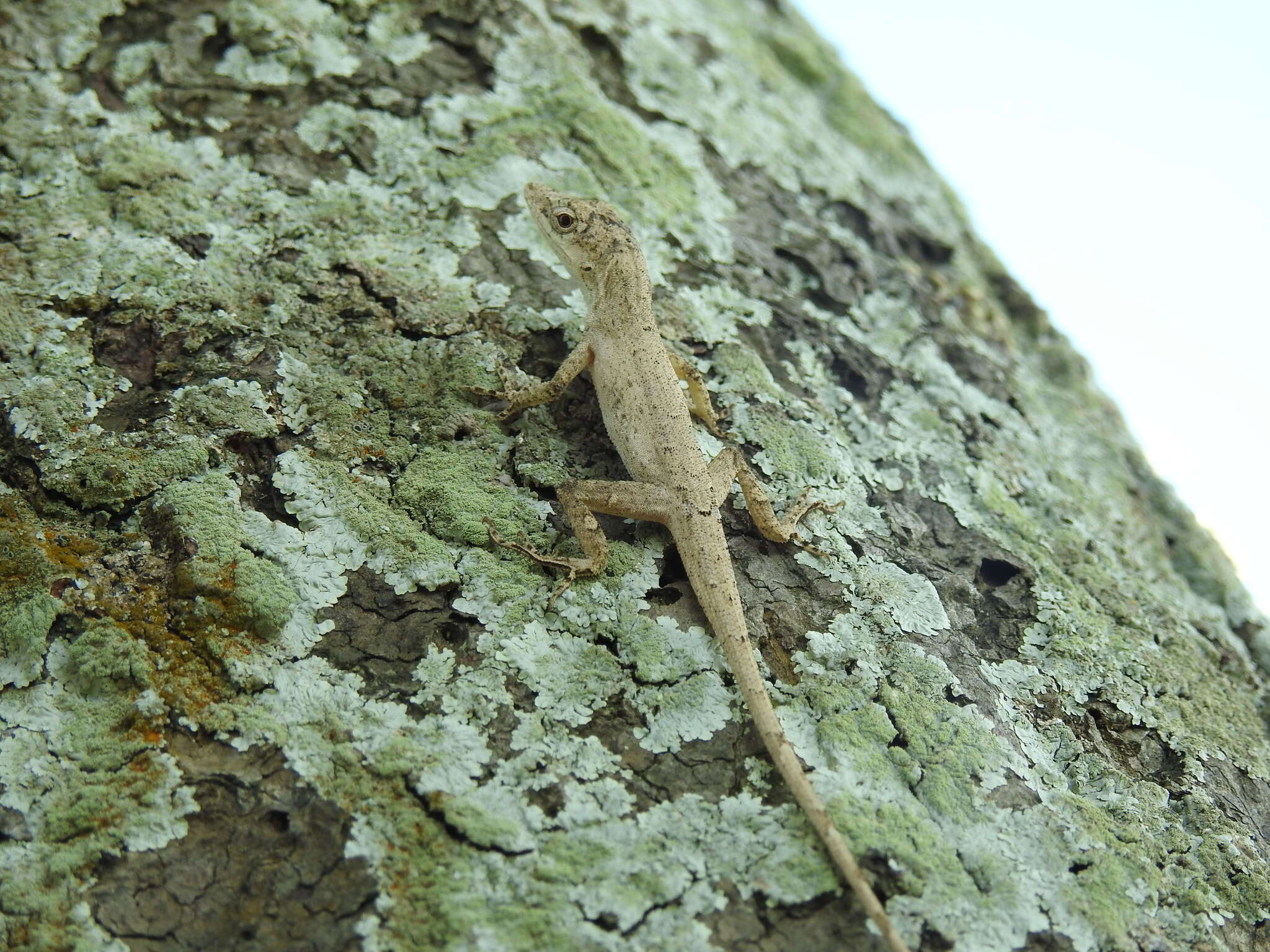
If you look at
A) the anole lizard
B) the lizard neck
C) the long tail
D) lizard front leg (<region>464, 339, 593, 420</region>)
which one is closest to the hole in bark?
the anole lizard

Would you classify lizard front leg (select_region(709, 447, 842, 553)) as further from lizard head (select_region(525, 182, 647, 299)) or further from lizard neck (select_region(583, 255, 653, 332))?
lizard head (select_region(525, 182, 647, 299))

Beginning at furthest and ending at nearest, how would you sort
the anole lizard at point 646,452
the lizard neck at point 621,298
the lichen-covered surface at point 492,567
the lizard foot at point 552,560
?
the lizard neck at point 621,298
the lizard foot at point 552,560
the anole lizard at point 646,452
the lichen-covered surface at point 492,567

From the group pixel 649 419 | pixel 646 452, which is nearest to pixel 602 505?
pixel 646 452

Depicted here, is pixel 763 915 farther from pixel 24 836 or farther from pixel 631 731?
pixel 24 836

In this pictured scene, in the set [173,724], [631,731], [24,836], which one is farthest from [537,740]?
[24,836]

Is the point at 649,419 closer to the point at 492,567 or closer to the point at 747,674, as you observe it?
the point at 492,567

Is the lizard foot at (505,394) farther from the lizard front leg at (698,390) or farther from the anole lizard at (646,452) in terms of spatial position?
the lizard front leg at (698,390)

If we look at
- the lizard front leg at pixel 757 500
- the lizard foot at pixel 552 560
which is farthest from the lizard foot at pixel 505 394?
the lizard front leg at pixel 757 500
